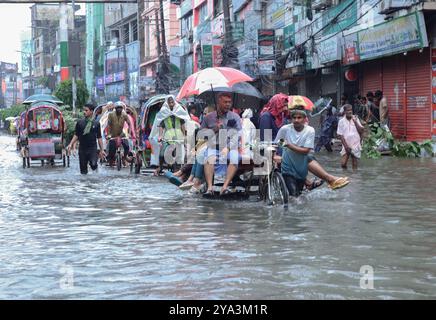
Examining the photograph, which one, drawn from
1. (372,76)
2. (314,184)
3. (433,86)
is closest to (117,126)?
(314,184)

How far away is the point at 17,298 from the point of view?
17.6 ft

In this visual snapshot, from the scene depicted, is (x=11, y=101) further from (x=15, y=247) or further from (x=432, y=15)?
(x=15, y=247)

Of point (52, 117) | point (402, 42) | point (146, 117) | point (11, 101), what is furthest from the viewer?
point (11, 101)

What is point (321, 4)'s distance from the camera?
99.1ft

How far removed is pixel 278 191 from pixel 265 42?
24.1 m

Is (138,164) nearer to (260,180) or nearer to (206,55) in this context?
(260,180)

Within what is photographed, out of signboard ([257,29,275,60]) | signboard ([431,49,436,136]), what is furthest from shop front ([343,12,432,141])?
signboard ([257,29,275,60])

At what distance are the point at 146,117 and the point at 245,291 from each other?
12.8 metres

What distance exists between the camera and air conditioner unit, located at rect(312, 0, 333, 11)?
30125 millimetres

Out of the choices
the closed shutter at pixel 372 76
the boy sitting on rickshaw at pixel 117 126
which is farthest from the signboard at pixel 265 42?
the boy sitting on rickshaw at pixel 117 126

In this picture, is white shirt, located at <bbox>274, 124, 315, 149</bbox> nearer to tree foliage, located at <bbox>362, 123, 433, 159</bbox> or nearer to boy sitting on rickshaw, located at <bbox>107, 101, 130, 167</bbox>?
boy sitting on rickshaw, located at <bbox>107, 101, 130, 167</bbox>

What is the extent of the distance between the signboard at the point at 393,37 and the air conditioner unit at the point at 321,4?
3970 mm

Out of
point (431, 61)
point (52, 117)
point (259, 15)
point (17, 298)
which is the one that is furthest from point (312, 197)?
point (259, 15)

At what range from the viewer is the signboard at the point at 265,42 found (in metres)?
33.8
